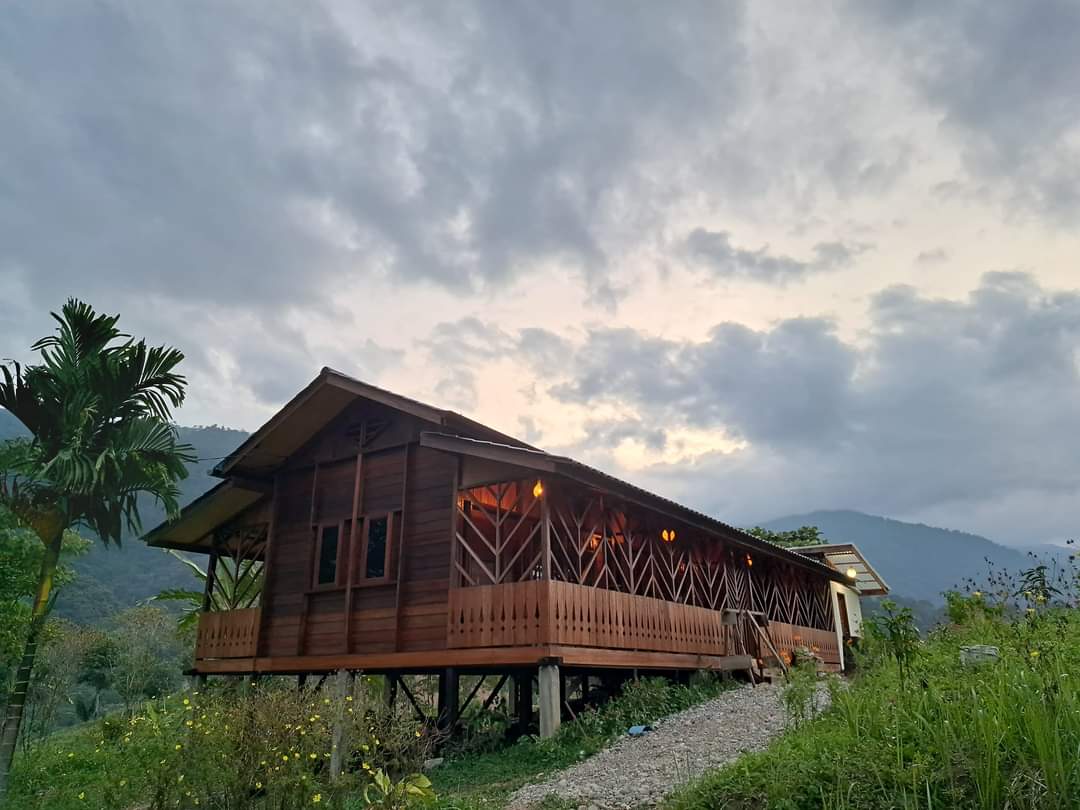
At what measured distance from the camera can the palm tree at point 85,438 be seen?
11.0 m

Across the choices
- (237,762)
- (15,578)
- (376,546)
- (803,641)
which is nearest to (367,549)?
(376,546)

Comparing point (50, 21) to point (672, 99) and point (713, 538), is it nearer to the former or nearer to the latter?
point (672, 99)

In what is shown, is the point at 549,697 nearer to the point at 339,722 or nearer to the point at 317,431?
the point at 339,722

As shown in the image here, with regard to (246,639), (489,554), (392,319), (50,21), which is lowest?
(246,639)

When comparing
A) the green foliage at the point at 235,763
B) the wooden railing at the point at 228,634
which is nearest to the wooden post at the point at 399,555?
the wooden railing at the point at 228,634

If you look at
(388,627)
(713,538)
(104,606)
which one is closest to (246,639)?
(388,627)

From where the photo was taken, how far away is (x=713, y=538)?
19.4 metres

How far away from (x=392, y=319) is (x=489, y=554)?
9.08m

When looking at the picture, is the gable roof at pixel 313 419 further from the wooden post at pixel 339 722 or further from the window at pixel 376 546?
the wooden post at pixel 339 722

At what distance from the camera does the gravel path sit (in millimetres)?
8289

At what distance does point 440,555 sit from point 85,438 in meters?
6.07

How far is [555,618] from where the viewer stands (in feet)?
40.4

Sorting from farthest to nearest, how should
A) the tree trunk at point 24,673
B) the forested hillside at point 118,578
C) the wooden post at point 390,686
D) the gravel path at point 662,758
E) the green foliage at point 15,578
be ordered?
the forested hillside at point 118,578 → the wooden post at point 390,686 → the green foliage at point 15,578 → the tree trunk at point 24,673 → the gravel path at point 662,758

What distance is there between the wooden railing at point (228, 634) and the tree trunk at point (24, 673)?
19.8 feet
